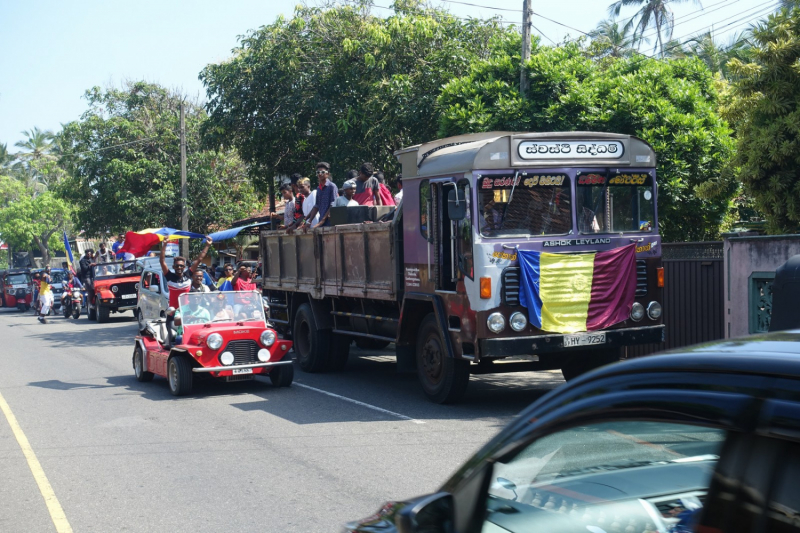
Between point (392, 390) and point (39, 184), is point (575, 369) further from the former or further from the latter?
point (39, 184)

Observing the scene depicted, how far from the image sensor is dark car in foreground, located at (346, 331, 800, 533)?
5.65 ft

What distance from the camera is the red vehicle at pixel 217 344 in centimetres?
1127

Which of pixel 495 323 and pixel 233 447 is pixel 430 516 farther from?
pixel 495 323

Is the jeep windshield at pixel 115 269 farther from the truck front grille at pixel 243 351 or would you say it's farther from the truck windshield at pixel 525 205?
the truck windshield at pixel 525 205

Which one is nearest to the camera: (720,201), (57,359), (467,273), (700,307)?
(467,273)

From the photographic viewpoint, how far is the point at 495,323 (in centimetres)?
939

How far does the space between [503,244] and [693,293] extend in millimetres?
4291

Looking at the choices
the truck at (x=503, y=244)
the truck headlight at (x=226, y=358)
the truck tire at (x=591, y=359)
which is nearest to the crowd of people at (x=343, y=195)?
the truck at (x=503, y=244)

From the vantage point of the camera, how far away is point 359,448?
812cm

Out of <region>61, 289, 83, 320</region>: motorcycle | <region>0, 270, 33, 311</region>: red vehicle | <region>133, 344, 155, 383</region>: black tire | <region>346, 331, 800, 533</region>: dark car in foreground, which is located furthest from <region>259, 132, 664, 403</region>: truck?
<region>0, 270, 33, 311</region>: red vehicle

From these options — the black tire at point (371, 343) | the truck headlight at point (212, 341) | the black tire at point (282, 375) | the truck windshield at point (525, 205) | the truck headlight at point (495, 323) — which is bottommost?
the black tire at point (282, 375)

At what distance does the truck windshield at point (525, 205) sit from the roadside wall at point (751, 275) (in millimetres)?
2571

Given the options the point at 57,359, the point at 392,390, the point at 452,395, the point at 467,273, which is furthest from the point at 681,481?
the point at 57,359

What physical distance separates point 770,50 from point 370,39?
35.7 ft
